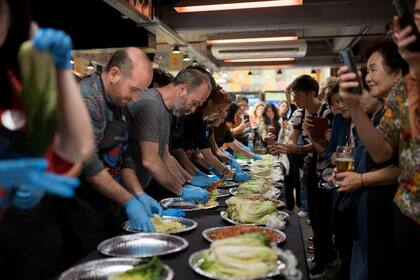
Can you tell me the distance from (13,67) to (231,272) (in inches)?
40.1

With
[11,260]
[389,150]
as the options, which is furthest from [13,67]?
[389,150]

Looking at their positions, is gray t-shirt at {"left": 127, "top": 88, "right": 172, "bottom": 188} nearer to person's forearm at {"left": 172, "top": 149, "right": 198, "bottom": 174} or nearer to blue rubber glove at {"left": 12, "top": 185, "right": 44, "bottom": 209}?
person's forearm at {"left": 172, "top": 149, "right": 198, "bottom": 174}

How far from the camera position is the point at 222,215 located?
8.02ft

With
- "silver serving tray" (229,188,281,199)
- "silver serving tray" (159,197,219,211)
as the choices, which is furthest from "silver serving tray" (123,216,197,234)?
"silver serving tray" (229,188,281,199)

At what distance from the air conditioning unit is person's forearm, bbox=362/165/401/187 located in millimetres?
5674

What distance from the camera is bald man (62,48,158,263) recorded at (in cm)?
226

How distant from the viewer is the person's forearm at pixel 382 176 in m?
2.31

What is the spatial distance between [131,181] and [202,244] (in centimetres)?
78

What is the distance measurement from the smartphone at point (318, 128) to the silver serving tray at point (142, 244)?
8.54 ft

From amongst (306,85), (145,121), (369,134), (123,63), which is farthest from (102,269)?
(306,85)

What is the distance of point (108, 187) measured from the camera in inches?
87.4

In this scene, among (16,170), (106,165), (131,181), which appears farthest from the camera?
(131,181)

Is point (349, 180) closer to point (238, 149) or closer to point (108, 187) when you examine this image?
point (108, 187)

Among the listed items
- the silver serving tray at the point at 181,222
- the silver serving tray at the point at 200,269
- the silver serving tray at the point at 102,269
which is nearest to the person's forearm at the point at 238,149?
the silver serving tray at the point at 181,222
